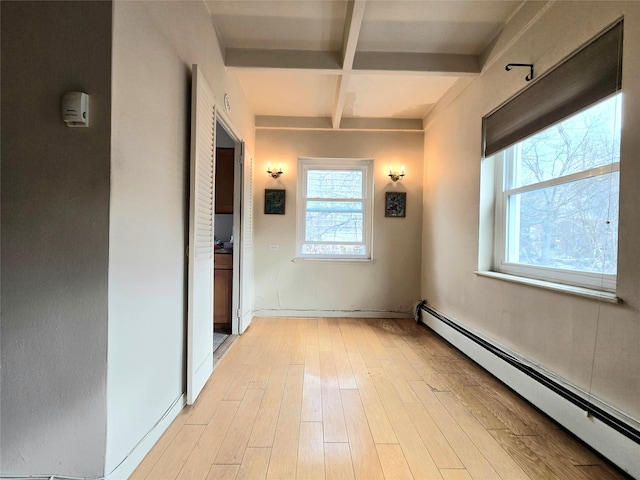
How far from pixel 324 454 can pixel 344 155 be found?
335cm

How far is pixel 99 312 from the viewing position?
1.21 metres

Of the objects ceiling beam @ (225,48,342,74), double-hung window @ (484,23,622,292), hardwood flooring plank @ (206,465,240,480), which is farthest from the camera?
ceiling beam @ (225,48,342,74)

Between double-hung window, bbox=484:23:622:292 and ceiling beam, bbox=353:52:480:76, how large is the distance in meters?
0.53

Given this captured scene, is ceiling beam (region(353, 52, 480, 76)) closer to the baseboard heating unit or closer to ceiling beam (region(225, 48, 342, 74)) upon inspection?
ceiling beam (region(225, 48, 342, 74))

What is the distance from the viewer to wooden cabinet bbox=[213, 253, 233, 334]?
3.43 meters

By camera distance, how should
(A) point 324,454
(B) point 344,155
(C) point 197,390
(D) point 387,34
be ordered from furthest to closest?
(B) point 344,155, (D) point 387,34, (C) point 197,390, (A) point 324,454

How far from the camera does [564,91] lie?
1843mm

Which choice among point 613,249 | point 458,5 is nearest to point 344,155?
point 458,5

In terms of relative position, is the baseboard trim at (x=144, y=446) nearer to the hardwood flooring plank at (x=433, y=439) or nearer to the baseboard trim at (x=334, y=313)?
the hardwood flooring plank at (x=433, y=439)

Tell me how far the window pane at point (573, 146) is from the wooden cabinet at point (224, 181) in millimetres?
2723

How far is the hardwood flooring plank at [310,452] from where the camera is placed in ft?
4.56

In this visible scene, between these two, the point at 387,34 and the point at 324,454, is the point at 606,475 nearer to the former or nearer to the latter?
the point at 324,454

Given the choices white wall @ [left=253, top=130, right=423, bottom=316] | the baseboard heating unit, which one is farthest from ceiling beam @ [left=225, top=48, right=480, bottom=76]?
the baseboard heating unit

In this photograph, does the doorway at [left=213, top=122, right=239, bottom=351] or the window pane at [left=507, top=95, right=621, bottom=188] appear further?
the doorway at [left=213, top=122, right=239, bottom=351]
